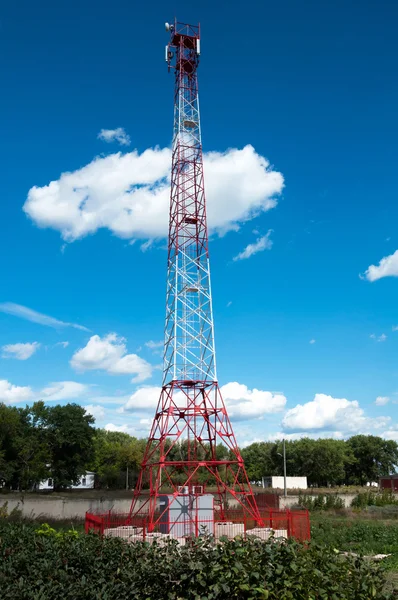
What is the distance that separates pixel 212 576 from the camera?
17.2 feet

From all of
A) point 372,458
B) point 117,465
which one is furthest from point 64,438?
point 372,458

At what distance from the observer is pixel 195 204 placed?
94.1 ft

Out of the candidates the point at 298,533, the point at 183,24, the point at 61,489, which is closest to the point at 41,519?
the point at 298,533

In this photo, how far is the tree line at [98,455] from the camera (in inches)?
2052

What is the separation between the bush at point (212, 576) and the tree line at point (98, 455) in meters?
33.4

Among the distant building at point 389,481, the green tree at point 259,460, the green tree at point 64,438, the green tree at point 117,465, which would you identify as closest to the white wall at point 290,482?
the distant building at point 389,481

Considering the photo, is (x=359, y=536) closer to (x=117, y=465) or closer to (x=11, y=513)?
(x=11, y=513)

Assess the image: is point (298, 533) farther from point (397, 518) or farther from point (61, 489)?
point (61, 489)

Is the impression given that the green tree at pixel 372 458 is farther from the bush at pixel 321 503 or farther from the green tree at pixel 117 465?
the bush at pixel 321 503

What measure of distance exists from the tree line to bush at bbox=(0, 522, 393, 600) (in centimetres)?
3343

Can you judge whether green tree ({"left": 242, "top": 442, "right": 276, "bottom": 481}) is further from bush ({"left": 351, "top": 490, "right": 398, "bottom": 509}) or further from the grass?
the grass

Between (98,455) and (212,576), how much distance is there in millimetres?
70772

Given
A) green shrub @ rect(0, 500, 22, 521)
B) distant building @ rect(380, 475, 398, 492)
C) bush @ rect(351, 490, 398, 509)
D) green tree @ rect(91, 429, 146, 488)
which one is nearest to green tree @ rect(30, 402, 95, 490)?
green tree @ rect(91, 429, 146, 488)

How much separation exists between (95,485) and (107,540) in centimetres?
6851
